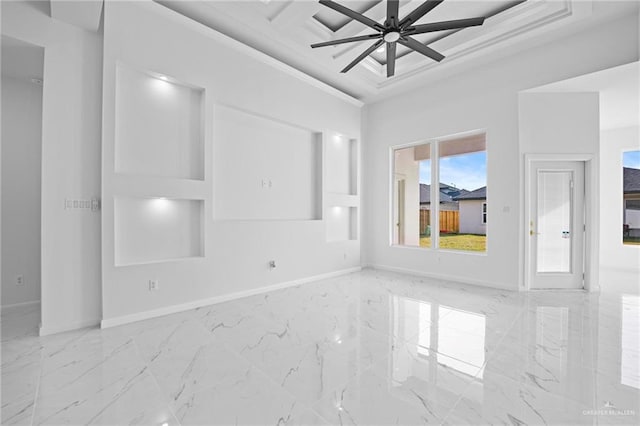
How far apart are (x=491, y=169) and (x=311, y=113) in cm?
351

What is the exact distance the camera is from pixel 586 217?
496 cm

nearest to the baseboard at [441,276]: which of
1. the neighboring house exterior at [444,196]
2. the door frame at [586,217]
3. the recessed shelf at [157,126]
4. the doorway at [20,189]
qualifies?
the door frame at [586,217]

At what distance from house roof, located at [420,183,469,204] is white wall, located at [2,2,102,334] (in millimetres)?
5728

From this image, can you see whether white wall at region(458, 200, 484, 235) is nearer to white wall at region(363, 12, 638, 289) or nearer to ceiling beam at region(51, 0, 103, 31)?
white wall at region(363, 12, 638, 289)

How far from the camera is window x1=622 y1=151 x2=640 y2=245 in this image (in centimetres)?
664

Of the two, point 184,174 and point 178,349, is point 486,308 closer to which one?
point 178,349

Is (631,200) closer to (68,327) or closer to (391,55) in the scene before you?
(391,55)

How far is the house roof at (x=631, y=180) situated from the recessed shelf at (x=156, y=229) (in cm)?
914

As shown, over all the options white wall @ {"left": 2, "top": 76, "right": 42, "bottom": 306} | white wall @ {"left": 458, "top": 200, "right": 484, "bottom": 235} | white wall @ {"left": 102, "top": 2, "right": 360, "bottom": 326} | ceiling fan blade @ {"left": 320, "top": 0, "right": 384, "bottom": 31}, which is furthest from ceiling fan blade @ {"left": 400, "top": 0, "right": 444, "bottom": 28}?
white wall @ {"left": 2, "top": 76, "right": 42, "bottom": 306}

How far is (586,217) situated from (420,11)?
4560 millimetres

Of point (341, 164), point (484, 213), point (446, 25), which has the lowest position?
point (484, 213)

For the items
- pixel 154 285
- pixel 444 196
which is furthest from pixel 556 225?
pixel 154 285

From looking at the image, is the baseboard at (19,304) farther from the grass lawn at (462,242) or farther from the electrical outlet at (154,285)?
the grass lawn at (462,242)

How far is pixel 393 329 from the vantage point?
10.7ft
